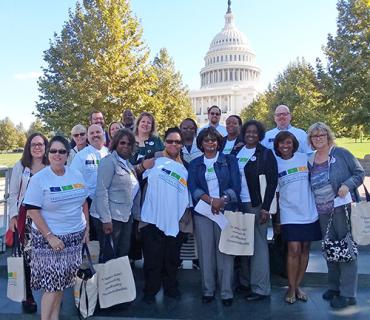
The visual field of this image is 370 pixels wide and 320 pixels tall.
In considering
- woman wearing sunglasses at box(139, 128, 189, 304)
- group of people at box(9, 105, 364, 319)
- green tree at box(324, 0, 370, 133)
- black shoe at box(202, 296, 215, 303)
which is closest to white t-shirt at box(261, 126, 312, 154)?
group of people at box(9, 105, 364, 319)

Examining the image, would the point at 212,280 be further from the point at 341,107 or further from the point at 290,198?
the point at 341,107

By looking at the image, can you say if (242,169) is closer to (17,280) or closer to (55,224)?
(55,224)

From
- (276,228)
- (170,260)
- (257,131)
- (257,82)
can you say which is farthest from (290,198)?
(257,82)

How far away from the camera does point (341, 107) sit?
19547 mm

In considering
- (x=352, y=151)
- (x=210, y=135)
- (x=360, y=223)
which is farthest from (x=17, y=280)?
(x=352, y=151)

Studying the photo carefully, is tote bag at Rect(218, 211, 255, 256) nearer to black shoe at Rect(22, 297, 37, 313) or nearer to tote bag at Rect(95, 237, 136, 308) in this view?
tote bag at Rect(95, 237, 136, 308)

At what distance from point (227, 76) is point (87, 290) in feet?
357

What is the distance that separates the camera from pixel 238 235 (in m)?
4.36

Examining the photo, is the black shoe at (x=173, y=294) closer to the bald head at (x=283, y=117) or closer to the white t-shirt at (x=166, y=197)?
the white t-shirt at (x=166, y=197)

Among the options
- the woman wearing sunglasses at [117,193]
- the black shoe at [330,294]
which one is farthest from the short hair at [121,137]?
the black shoe at [330,294]

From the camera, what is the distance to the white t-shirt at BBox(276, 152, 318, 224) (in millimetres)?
4387

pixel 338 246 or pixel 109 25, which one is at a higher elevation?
pixel 109 25

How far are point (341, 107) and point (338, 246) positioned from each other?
16.8 metres

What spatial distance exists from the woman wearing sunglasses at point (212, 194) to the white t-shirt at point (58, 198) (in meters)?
1.31
